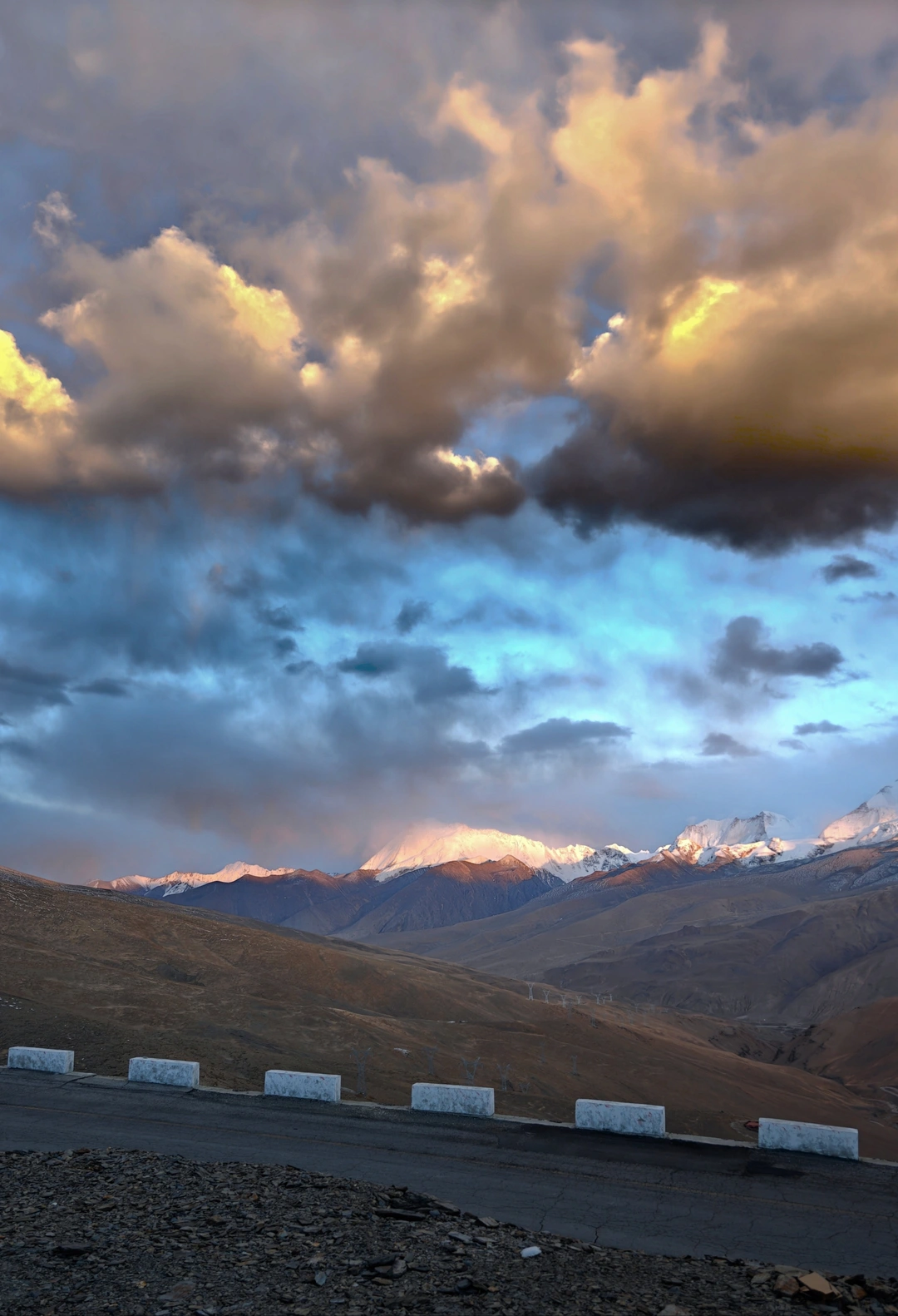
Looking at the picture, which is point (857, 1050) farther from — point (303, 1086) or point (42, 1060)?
point (42, 1060)

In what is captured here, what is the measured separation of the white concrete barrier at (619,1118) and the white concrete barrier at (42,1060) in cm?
1447

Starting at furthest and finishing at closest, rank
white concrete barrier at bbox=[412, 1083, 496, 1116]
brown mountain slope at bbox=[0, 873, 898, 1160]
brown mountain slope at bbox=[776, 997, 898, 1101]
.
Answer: brown mountain slope at bbox=[776, 997, 898, 1101] < brown mountain slope at bbox=[0, 873, 898, 1160] < white concrete barrier at bbox=[412, 1083, 496, 1116]

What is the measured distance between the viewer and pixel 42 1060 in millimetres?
25750

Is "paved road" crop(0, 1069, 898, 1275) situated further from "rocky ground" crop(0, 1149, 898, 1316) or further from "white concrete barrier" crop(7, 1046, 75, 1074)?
"white concrete barrier" crop(7, 1046, 75, 1074)

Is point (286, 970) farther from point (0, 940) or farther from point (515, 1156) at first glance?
point (515, 1156)

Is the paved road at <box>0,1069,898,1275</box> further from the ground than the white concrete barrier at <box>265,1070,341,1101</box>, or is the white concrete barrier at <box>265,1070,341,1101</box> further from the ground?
the white concrete barrier at <box>265,1070,341,1101</box>

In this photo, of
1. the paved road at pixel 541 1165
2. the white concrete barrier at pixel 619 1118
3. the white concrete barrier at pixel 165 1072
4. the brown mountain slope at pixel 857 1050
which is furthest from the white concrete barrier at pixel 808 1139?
the brown mountain slope at pixel 857 1050

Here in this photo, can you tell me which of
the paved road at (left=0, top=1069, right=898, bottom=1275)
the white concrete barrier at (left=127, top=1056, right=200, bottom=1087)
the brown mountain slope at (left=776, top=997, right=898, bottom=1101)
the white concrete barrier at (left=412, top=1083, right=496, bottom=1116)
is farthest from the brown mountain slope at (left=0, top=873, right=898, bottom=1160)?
the white concrete barrier at (left=412, top=1083, right=496, bottom=1116)

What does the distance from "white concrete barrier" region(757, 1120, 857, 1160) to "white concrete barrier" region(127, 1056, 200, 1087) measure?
14091mm

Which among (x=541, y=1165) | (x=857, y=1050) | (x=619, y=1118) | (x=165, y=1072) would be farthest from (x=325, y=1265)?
(x=857, y=1050)

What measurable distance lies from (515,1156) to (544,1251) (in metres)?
5.68

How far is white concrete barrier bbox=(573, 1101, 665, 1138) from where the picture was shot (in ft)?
67.0

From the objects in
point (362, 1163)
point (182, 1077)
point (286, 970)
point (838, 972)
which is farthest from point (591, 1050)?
point (838, 972)

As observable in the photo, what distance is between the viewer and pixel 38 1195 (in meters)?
14.8
